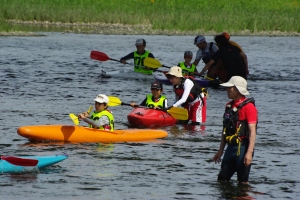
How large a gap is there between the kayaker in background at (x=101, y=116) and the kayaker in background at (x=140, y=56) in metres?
8.44

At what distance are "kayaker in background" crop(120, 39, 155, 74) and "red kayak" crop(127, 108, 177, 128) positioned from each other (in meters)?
6.57

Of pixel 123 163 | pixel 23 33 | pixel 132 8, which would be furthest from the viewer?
pixel 132 8

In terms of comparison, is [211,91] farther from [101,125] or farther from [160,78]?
[101,125]

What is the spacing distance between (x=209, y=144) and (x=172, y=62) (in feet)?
52.5

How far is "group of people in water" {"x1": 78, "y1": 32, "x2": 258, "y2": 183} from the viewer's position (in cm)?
880

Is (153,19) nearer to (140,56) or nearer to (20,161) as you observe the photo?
(140,56)

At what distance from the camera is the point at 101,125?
1280cm

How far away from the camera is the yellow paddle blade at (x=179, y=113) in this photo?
1466 centimetres

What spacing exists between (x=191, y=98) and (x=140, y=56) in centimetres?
695

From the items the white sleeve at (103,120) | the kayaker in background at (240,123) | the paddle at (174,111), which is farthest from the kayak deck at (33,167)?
the paddle at (174,111)

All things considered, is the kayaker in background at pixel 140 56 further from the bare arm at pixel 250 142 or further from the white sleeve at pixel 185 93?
the bare arm at pixel 250 142

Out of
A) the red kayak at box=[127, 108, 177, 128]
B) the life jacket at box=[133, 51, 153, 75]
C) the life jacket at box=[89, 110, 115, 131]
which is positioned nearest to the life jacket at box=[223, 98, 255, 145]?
the life jacket at box=[89, 110, 115, 131]

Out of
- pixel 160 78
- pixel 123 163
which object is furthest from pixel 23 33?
pixel 123 163

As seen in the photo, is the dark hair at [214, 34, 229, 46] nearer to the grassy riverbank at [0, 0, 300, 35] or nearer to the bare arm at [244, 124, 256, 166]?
the bare arm at [244, 124, 256, 166]
